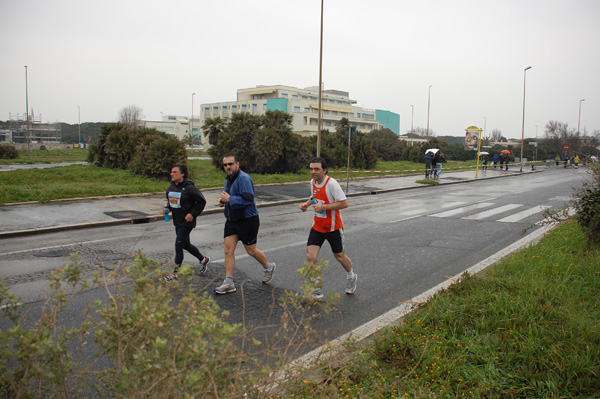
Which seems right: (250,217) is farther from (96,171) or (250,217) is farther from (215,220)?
(96,171)

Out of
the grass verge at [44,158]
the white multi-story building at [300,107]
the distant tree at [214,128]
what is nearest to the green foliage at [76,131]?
the white multi-story building at [300,107]

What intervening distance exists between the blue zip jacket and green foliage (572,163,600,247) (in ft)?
16.8

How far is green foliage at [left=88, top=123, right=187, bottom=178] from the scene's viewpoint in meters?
19.6

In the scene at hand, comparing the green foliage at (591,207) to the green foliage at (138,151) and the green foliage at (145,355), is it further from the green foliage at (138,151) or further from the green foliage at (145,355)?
the green foliage at (138,151)

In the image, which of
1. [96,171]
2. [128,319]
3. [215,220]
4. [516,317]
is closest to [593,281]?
[516,317]

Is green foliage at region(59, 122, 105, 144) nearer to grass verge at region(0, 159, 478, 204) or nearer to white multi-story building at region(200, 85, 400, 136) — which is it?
white multi-story building at region(200, 85, 400, 136)

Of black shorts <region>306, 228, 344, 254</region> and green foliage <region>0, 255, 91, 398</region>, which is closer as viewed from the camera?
green foliage <region>0, 255, 91, 398</region>

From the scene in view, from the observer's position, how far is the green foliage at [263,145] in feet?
81.6

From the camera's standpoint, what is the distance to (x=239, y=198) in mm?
6055

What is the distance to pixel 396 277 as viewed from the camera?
23.2 ft

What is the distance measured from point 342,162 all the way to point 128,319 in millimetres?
29503

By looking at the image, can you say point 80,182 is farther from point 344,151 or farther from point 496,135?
point 496,135

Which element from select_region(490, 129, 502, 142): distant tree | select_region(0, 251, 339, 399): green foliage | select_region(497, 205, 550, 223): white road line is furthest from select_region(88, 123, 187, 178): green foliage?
select_region(490, 129, 502, 142): distant tree

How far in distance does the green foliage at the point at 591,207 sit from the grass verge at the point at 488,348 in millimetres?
1550
